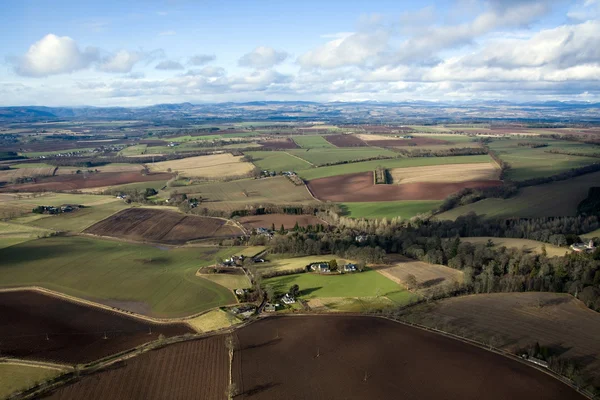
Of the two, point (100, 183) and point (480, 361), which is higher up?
point (100, 183)

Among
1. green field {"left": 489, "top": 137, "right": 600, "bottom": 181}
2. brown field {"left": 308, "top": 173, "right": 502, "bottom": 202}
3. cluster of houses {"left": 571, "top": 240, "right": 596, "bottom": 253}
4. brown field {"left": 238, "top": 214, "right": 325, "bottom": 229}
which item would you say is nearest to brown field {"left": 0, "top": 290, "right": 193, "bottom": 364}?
brown field {"left": 238, "top": 214, "right": 325, "bottom": 229}

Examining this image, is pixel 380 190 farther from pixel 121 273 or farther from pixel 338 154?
pixel 121 273

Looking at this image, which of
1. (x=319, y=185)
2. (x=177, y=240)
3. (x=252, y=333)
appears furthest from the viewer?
(x=319, y=185)

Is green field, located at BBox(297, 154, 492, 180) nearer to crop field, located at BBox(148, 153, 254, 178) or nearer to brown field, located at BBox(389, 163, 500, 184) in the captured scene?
brown field, located at BBox(389, 163, 500, 184)

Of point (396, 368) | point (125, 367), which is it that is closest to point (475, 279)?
point (396, 368)

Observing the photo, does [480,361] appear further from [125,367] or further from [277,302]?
[125,367]

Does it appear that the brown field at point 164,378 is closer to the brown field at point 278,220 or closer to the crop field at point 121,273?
the crop field at point 121,273
